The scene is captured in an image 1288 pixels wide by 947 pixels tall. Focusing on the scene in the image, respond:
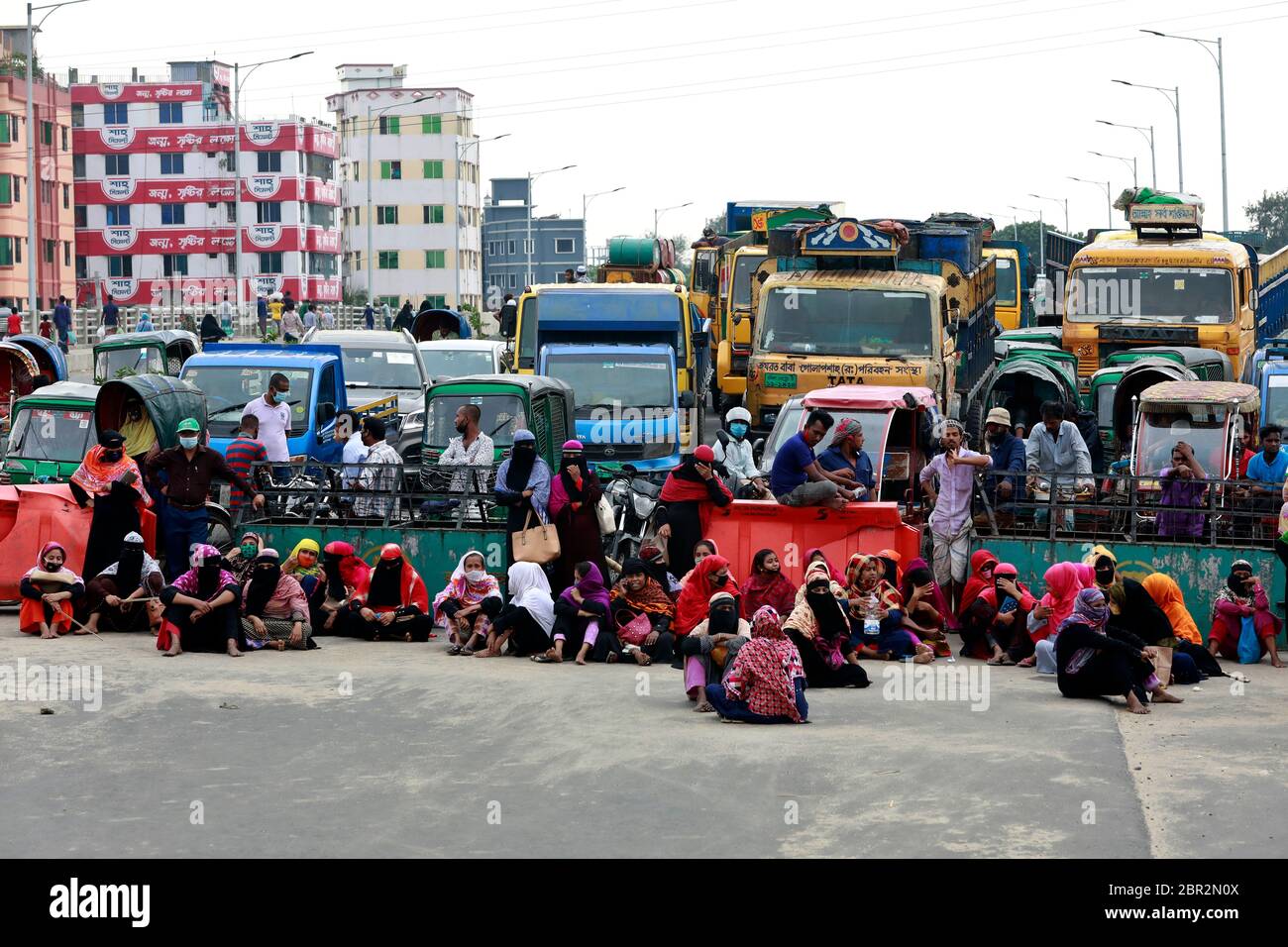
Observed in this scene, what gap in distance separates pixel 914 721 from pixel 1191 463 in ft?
19.0

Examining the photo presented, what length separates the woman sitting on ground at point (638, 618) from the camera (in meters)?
14.9

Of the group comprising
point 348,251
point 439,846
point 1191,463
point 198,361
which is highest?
point 348,251

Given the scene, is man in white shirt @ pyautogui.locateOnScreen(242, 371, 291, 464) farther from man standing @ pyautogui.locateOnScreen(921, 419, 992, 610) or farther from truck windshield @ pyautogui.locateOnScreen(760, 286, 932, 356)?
man standing @ pyautogui.locateOnScreen(921, 419, 992, 610)

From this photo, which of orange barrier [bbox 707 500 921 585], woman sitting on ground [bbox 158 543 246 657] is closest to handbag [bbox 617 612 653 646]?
orange barrier [bbox 707 500 921 585]

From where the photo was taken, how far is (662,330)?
2508 cm

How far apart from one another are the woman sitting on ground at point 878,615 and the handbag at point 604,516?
2.29 meters

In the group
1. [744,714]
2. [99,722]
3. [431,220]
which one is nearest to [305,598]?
[99,722]

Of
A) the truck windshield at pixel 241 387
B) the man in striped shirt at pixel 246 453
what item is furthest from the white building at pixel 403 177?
the man in striped shirt at pixel 246 453

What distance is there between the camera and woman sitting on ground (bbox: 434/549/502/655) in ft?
50.7

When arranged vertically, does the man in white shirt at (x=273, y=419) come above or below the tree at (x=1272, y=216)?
below

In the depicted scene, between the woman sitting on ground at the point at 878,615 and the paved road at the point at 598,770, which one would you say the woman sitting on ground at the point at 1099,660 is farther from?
the woman sitting on ground at the point at 878,615

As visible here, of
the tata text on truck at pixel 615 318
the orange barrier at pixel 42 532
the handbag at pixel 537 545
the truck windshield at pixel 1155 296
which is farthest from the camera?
the truck windshield at pixel 1155 296

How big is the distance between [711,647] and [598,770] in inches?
87.8

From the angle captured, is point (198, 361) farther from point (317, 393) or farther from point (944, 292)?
point (944, 292)
